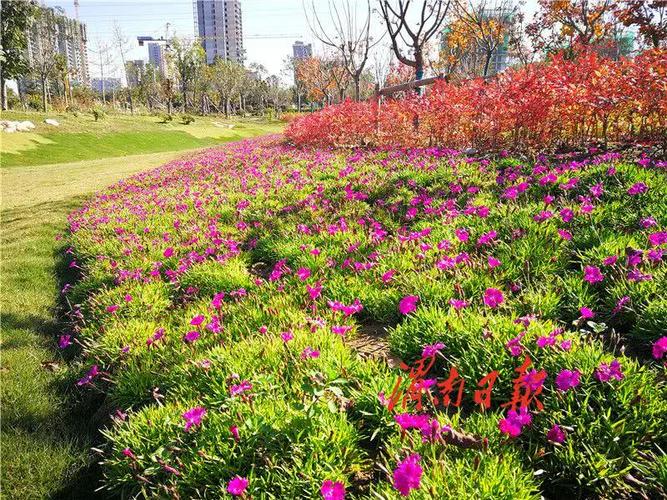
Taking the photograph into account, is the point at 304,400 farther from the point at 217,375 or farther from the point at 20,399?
the point at 20,399

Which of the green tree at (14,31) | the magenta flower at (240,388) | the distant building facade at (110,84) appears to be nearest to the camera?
the magenta flower at (240,388)

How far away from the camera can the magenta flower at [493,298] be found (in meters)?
2.77

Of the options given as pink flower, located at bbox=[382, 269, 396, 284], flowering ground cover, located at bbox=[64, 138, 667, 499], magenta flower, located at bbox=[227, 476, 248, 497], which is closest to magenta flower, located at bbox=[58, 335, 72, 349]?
flowering ground cover, located at bbox=[64, 138, 667, 499]

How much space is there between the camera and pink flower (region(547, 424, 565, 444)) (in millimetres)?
1870

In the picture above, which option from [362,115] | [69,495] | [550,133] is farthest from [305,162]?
[69,495]

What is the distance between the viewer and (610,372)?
209 cm

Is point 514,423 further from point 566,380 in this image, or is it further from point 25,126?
point 25,126

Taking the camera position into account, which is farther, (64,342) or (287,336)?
(64,342)

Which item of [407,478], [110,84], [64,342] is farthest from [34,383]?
[110,84]

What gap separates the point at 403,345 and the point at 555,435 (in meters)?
1.13

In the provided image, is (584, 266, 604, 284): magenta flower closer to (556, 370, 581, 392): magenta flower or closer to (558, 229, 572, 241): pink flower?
(558, 229, 572, 241): pink flower

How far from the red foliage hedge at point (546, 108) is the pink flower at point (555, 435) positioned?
19.6 ft

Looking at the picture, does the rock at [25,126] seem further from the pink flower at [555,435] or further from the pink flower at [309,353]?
the pink flower at [555,435]

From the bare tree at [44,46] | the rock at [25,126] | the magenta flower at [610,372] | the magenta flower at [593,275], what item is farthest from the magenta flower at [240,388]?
the bare tree at [44,46]
